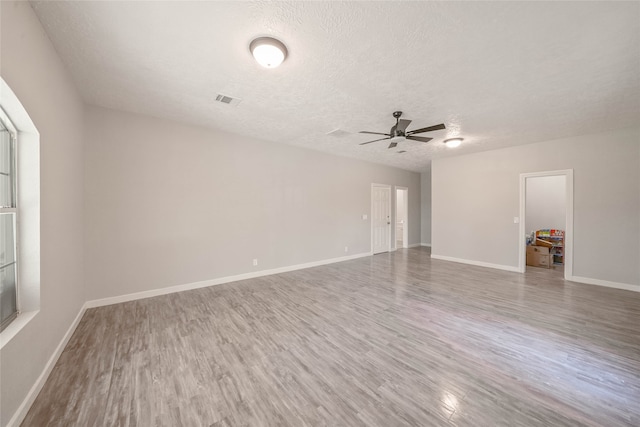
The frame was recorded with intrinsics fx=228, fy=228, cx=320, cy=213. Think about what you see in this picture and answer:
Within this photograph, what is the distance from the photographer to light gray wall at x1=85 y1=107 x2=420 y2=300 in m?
3.29

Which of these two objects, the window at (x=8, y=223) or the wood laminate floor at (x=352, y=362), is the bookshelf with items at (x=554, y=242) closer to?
the wood laminate floor at (x=352, y=362)

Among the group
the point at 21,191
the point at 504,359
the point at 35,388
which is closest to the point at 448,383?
the point at 504,359

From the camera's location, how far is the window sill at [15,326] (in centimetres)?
142

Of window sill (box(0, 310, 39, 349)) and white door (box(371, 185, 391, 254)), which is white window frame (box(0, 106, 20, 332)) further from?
white door (box(371, 185, 391, 254))

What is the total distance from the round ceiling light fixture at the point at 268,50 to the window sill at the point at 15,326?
8.71 feet

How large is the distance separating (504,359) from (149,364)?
3277 millimetres

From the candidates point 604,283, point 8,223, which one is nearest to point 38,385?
point 8,223

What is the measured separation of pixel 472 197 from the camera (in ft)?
19.2

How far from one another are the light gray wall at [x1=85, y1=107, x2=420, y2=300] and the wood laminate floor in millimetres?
621

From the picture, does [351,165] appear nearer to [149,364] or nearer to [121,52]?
[121,52]

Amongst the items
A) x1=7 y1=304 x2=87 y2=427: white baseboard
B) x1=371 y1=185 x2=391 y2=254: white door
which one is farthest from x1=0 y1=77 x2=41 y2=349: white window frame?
x1=371 y1=185 x2=391 y2=254: white door

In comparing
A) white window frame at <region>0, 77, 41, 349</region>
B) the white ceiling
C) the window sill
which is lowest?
the window sill

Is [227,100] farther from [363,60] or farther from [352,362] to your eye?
[352,362]

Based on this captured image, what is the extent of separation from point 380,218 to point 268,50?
6.04 meters
